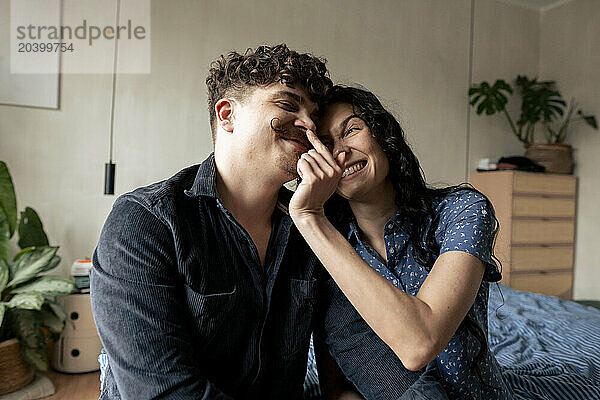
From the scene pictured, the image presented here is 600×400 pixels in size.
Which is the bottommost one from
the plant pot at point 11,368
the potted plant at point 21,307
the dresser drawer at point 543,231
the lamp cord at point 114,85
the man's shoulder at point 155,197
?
the plant pot at point 11,368

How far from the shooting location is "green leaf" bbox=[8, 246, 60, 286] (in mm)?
2463

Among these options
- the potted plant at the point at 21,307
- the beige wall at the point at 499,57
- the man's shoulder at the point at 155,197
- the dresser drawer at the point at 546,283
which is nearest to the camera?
the man's shoulder at the point at 155,197

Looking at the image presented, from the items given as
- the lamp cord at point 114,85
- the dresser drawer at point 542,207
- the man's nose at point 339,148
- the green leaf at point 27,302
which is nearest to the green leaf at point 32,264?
the green leaf at point 27,302

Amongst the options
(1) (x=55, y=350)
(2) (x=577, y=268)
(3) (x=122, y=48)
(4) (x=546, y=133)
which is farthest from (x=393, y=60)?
(1) (x=55, y=350)

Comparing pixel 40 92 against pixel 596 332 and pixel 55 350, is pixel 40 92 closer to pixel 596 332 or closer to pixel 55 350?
pixel 55 350

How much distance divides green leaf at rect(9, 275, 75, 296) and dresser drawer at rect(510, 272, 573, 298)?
333 cm

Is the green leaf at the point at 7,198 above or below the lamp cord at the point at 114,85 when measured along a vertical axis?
below

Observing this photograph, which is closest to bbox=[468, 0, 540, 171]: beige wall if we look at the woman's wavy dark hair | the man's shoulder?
the woman's wavy dark hair

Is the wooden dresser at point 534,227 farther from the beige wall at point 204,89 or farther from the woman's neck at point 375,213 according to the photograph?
the woman's neck at point 375,213

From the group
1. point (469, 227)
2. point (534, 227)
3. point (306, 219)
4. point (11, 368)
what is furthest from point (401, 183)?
point (534, 227)

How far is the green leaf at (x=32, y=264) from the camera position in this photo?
2463 millimetres

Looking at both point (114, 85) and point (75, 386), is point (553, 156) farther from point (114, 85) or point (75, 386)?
point (75, 386)

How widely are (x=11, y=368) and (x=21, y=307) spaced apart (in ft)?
1.14

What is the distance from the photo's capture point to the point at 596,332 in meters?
2.25
